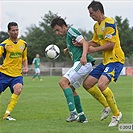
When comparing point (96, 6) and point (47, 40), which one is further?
point (47, 40)

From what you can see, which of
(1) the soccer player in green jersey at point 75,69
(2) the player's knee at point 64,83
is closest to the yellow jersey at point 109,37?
(1) the soccer player in green jersey at point 75,69

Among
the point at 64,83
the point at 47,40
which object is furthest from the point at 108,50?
the point at 47,40

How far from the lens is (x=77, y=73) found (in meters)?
8.49

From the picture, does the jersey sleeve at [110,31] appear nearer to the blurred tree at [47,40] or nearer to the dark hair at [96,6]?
the dark hair at [96,6]

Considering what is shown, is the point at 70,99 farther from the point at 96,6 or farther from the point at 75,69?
the point at 96,6

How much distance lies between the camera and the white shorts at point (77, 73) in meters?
8.47

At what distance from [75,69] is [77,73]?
92 millimetres

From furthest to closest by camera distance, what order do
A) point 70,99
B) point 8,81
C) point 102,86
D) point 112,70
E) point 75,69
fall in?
point 8,81 < point 75,69 < point 70,99 < point 112,70 < point 102,86

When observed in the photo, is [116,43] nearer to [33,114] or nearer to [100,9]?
[100,9]

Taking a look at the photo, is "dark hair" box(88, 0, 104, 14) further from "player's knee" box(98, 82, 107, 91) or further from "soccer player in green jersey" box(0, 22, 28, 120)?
"soccer player in green jersey" box(0, 22, 28, 120)

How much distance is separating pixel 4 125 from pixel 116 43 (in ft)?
9.07

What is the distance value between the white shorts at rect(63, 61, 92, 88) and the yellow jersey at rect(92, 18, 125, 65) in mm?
415

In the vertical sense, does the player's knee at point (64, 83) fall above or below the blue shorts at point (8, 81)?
above

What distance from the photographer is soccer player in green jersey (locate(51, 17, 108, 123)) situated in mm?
8317
